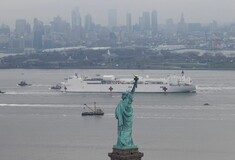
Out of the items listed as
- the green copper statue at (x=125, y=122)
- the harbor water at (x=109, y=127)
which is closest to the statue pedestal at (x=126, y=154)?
the green copper statue at (x=125, y=122)

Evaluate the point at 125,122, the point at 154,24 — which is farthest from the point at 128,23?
the point at 125,122

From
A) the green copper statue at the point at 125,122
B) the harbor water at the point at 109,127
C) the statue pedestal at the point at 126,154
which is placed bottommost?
the harbor water at the point at 109,127

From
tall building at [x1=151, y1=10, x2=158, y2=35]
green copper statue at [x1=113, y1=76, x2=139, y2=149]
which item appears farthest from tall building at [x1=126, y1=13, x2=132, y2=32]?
green copper statue at [x1=113, y1=76, x2=139, y2=149]

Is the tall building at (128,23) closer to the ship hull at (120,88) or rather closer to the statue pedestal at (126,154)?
the ship hull at (120,88)

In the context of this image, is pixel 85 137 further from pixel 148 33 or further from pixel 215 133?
pixel 148 33

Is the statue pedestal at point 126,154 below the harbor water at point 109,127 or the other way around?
the other way around

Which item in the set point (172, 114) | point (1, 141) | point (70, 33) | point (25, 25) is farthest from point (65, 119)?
point (25, 25)
